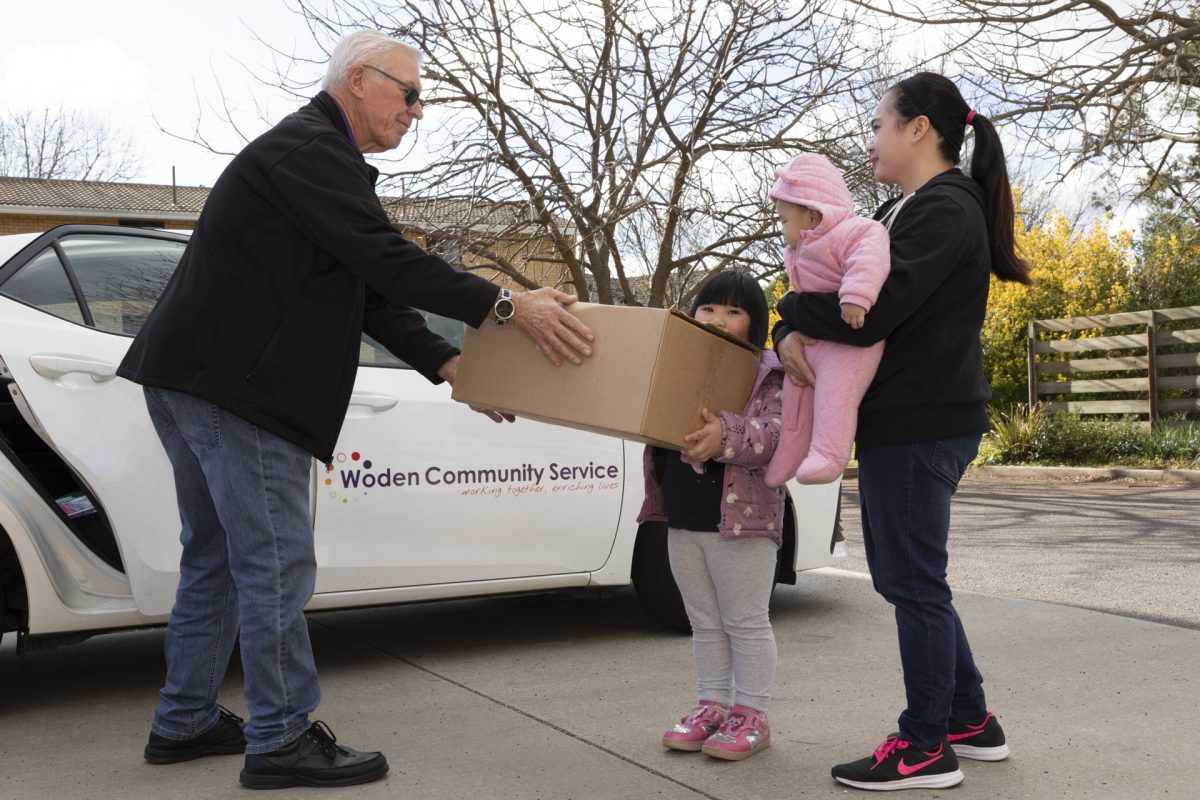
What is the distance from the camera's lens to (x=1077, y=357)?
15.6m

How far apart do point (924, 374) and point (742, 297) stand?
0.68 m

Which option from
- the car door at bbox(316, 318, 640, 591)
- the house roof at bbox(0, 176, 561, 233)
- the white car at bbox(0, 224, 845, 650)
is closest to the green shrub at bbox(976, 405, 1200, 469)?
the white car at bbox(0, 224, 845, 650)

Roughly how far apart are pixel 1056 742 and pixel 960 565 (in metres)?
3.56

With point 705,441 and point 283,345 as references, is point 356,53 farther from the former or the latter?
point 705,441

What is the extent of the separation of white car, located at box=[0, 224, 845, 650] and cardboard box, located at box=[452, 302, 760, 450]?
0.89 meters

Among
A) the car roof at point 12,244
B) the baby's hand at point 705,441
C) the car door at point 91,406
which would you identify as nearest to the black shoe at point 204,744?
the car door at point 91,406

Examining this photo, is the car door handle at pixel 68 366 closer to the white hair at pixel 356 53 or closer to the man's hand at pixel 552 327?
the white hair at pixel 356 53

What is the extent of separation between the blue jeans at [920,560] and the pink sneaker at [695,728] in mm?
564

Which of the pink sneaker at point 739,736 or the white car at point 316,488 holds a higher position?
the white car at point 316,488

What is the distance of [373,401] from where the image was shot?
152 inches

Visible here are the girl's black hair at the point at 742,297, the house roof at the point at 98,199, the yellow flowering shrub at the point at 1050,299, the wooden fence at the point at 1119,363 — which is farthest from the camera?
the house roof at the point at 98,199

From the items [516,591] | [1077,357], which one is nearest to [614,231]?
[1077,357]

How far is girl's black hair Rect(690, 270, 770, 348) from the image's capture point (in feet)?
10.5

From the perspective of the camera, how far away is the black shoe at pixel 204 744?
307 centimetres
